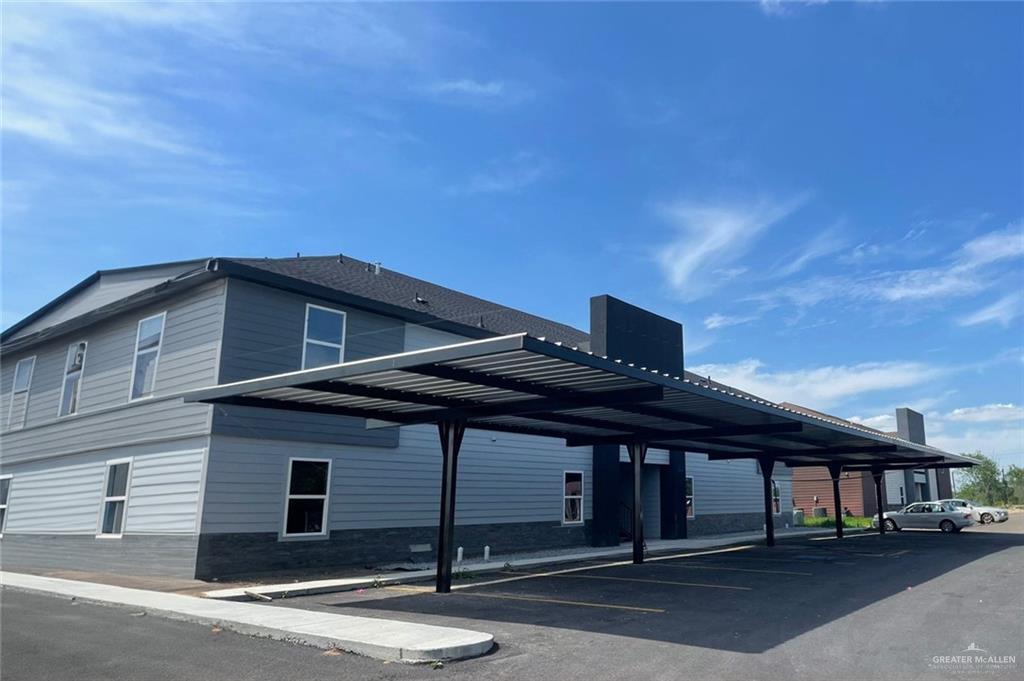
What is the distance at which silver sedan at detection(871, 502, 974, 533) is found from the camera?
32.1 m

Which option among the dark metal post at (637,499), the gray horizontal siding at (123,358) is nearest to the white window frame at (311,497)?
the gray horizontal siding at (123,358)

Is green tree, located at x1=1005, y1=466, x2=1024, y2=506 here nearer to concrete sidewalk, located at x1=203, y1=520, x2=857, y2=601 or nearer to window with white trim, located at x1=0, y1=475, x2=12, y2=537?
concrete sidewalk, located at x1=203, y1=520, x2=857, y2=601

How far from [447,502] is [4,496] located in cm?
1869

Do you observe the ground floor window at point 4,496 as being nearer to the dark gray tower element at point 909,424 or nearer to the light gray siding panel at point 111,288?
the light gray siding panel at point 111,288

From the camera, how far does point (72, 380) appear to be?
20719 mm

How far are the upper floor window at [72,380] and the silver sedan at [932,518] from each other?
3606 cm

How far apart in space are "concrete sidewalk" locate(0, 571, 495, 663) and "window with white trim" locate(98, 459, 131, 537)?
4614mm

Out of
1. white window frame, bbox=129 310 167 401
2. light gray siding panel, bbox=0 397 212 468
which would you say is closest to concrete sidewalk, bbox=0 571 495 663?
light gray siding panel, bbox=0 397 212 468

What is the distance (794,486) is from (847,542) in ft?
91.5

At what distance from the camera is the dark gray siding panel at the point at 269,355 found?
1522 cm

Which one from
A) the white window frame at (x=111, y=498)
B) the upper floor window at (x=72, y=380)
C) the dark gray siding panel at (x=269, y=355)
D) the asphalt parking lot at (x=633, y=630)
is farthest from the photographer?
the upper floor window at (x=72, y=380)

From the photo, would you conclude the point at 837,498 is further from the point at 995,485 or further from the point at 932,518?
the point at 995,485

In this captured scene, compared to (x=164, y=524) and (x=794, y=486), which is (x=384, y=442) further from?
(x=794, y=486)

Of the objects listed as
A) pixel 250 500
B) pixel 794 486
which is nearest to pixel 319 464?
pixel 250 500
